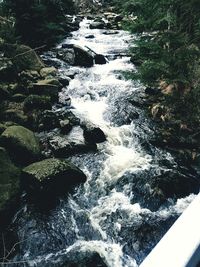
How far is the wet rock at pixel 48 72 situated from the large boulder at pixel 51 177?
6227 millimetres

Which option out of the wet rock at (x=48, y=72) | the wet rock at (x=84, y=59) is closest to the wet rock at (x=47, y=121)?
the wet rock at (x=48, y=72)

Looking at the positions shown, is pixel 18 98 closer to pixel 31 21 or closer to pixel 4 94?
pixel 4 94

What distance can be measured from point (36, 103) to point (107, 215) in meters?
5.13

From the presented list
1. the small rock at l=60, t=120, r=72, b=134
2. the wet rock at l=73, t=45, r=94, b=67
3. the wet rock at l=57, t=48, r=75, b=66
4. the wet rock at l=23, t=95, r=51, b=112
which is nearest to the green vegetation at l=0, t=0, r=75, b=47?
the wet rock at l=57, t=48, r=75, b=66

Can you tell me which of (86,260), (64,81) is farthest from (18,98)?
(86,260)

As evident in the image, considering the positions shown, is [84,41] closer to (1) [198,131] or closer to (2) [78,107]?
(2) [78,107]

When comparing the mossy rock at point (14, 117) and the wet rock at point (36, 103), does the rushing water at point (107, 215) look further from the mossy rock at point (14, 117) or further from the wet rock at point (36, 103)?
the mossy rock at point (14, 117)

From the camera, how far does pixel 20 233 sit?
5781 mm

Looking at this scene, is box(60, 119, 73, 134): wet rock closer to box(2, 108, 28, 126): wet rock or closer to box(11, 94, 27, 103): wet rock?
box(2, 108, 28, 126): wet rock

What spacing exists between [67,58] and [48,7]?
212 inches

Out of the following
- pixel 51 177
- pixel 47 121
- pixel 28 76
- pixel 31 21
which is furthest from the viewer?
pixel 31 21

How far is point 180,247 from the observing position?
2.78ft

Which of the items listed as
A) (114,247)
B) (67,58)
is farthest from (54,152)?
(67,58)

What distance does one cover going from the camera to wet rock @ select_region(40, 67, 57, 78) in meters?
12.6
